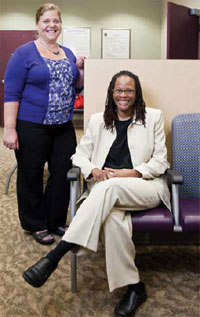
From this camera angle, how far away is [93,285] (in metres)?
1.78

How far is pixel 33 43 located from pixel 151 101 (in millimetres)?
771

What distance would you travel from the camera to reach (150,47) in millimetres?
7500

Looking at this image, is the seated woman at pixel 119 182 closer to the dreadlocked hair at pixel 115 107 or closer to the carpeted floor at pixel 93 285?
the dreadlocked hair at pixel 115 107

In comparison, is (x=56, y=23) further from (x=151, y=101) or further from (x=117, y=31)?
(x=117, y=31)

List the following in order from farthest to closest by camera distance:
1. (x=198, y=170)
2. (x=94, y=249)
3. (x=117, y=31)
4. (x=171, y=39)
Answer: (x=117, y=31) → (x=171, y=39) → (x=198, y=170) → (x=94, y=249)

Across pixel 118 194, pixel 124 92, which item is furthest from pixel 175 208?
pixel 124 92

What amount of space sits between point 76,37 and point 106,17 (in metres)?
0.73

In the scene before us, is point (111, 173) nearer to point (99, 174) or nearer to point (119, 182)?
point (99, 174)

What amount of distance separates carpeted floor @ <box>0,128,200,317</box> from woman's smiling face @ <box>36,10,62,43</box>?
1.25m

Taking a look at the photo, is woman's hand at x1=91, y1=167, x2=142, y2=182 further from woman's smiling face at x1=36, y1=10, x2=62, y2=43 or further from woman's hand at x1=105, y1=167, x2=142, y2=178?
woman's smiling face at x1=36, y1=10, x2=62, y2=43

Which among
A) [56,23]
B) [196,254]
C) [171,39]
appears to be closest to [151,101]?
[56,23]

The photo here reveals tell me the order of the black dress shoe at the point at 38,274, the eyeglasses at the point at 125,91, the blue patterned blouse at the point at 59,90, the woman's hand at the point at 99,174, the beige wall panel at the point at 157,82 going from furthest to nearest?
the beige wall panel at the point at 157,82
the blue patterned blouse at the point at 59,90
the eyeglasses at the point at 125,91
the woman's hand at the point at 99,174
the black dress shoe at the point at 38,274

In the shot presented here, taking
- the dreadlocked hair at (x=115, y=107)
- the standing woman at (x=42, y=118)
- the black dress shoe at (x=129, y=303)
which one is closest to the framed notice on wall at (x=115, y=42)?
the standing woman at (x=42, y=118)

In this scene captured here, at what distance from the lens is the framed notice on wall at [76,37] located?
7438 millimetres
